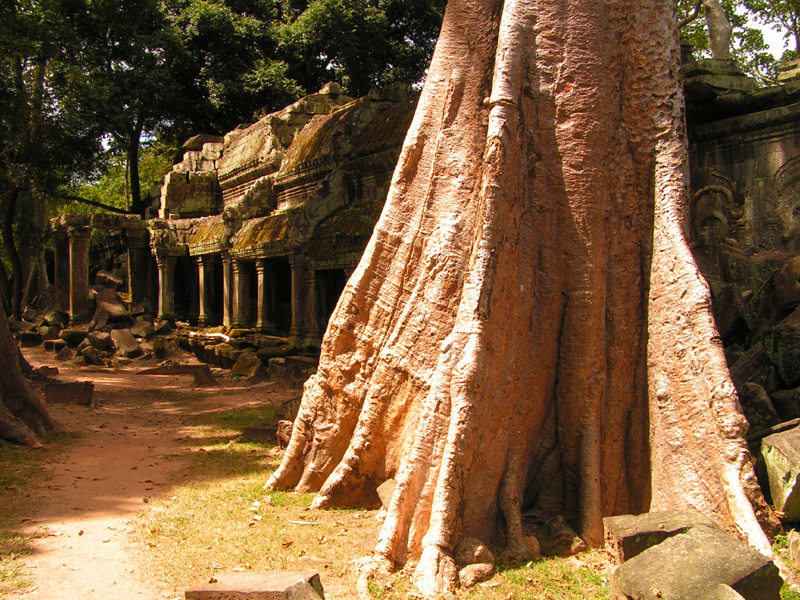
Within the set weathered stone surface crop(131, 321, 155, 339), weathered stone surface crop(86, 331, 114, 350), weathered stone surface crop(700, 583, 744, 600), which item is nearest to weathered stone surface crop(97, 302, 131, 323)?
weathered stone surface crop(131, 321, 155, 339)

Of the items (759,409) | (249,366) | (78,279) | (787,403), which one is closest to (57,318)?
(78,279)

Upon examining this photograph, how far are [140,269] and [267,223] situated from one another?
7673 mm

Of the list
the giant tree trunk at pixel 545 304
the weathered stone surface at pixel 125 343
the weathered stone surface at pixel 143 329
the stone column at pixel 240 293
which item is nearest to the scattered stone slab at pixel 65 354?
the weathered stone surface at pixel 125 343

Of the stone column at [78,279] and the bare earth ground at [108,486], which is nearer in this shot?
the bare earth ground at [108,486]

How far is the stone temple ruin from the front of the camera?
11.4 metres

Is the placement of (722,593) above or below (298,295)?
below

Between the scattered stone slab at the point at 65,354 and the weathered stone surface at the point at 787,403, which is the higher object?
the weathered stone surface at the point at 787,403

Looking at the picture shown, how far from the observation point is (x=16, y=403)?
7137 mm

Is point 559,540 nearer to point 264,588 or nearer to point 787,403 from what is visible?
point 264,588

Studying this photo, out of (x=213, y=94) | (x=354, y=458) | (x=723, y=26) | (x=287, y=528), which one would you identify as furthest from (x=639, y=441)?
(x=213, y=94)

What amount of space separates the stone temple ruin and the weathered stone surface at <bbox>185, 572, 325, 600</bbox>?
735 centimetres

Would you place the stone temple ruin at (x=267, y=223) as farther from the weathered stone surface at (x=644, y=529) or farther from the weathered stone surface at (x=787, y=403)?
the weathered stone surface at (x=644, y=529)

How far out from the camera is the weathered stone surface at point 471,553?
347 cm

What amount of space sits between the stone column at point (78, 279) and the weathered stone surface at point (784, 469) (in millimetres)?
17065
